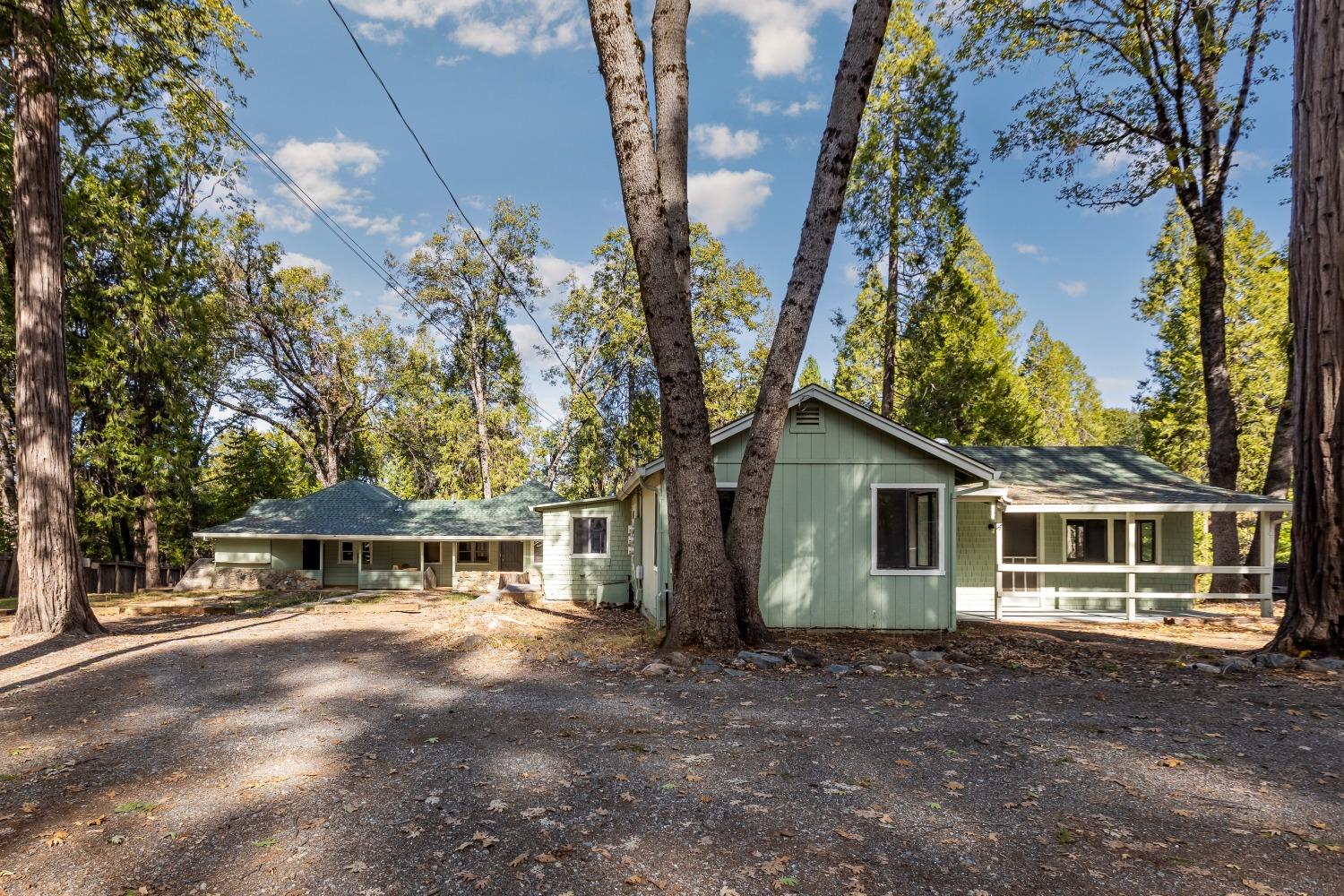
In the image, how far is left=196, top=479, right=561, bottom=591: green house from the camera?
23203mm

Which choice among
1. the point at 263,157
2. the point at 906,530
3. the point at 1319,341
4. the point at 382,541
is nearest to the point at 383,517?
the point at 382,541

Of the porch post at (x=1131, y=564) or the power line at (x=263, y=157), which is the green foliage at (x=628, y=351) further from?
the porch post at (x=1131, y=564)

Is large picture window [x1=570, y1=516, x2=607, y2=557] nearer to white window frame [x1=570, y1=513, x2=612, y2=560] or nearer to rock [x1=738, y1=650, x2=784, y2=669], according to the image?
white window frame [x1=570, y1=513, x2=612, y2=560]

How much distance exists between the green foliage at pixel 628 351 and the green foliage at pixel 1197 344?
588 inches

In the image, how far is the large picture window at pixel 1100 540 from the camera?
1459cm

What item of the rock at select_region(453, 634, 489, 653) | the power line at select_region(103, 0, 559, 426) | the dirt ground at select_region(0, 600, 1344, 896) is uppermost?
the power line at select_region(103, 0, 559, 426)

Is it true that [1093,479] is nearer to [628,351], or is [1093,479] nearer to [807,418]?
[807,418]

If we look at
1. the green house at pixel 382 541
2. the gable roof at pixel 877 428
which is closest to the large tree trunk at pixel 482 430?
the green house at pixel 382 541

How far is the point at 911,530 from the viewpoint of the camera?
1073 cm

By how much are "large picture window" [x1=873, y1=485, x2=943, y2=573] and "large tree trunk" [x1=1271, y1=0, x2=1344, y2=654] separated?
4182mm

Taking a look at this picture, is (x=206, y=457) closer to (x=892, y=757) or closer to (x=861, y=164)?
(x=861, y=164)

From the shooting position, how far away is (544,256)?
2994 cm

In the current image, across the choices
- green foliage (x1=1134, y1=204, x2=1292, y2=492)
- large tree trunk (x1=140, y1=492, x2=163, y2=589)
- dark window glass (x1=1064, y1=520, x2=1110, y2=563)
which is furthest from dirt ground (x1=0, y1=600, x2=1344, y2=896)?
green foliage (x1=1134, y1=204, x2=1292, y2=492)

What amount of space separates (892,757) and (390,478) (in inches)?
1798
